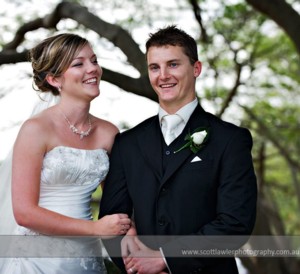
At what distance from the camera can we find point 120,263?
10.8ft

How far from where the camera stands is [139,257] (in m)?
3.12

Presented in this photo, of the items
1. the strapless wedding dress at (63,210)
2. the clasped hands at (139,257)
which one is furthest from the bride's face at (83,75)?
the clasped hands at (139,257)

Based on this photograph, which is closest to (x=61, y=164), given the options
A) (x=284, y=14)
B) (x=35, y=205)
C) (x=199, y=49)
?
(x=35, y=205)

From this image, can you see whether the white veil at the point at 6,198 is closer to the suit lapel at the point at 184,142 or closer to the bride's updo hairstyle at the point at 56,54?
the bride's updo hairstyle at the point at 56,54

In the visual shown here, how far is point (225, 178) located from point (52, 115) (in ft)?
3.82

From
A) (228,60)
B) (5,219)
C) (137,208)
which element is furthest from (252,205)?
(228,60)

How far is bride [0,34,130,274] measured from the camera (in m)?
3.27

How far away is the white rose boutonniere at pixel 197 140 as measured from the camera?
3.15 metres

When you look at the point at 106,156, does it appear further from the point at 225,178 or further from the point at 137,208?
the point at 225,178

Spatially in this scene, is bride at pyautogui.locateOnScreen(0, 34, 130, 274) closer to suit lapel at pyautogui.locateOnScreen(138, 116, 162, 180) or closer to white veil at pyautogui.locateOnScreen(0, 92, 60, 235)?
white veil at pyautogui.locateOnScreen(0, 92, 60, 235)

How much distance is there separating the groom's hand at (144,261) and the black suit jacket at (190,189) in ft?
0.18

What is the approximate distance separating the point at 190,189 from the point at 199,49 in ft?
21.9

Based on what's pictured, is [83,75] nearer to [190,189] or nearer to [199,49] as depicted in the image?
[190,189]

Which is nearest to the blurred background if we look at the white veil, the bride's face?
the white veil
